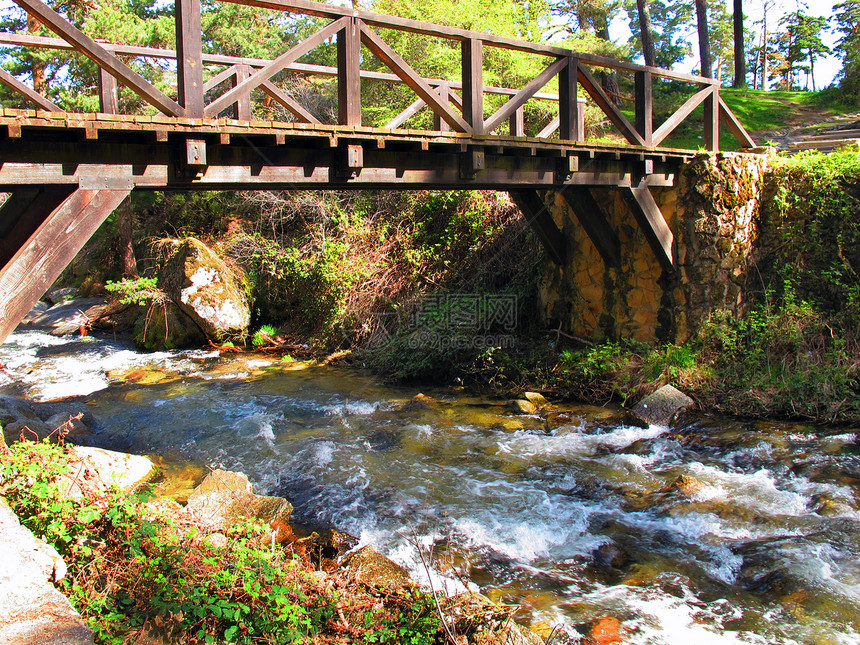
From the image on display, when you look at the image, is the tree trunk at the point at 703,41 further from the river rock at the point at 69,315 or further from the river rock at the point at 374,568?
the river rock at the point at 374,568

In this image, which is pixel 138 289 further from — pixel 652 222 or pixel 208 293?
pixel 652 222

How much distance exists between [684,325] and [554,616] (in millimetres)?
6018

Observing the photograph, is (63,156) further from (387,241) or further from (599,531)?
(387,241)

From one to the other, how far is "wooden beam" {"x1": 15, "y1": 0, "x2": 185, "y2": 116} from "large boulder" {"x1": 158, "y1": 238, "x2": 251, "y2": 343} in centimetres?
937

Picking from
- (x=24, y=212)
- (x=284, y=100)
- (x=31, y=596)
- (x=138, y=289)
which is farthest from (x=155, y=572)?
(x=138, y=289)

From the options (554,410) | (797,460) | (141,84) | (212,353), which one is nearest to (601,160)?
(554,410)

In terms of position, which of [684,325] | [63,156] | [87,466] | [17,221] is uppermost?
[63,156]

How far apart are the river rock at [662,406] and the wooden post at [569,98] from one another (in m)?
3.64

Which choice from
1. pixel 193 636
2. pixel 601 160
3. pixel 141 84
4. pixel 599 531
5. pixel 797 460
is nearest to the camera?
pixel 193 636

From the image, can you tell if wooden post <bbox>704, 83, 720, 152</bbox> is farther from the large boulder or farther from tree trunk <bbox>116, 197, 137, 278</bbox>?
tree trunk <bbox>116, 197, 137, 278</bbox>

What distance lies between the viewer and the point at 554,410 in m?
9.32

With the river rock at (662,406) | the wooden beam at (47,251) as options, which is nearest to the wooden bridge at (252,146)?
the wooden beam at (47,251)

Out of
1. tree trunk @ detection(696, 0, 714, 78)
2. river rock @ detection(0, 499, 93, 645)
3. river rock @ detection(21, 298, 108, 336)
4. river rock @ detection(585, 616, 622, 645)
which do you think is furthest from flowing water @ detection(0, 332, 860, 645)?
tree trunk @ detection(696, 0, 714, 78)

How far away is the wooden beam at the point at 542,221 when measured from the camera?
9.96 metres
